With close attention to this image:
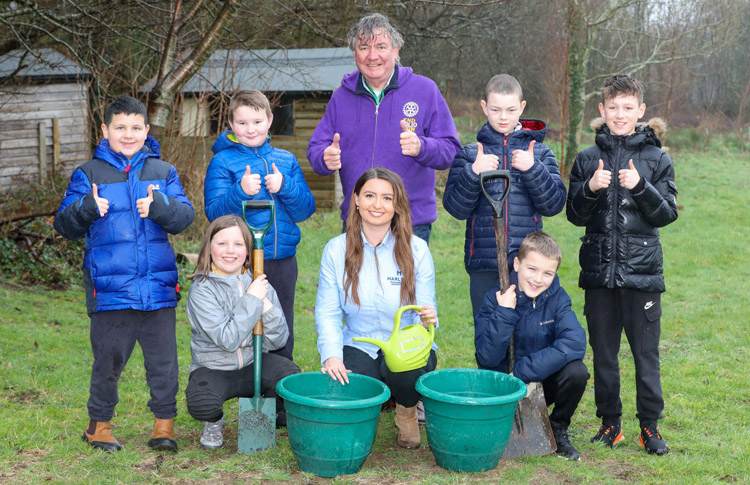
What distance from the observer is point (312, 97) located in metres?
13.1

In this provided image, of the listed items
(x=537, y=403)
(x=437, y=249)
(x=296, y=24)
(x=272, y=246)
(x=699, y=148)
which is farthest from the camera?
(x=699, y=148)

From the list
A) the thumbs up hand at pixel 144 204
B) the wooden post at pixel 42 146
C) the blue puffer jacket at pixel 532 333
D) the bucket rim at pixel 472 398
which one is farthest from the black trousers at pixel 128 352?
the wooden post at pixel 42 146

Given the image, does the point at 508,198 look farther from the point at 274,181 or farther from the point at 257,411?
the point at 257,411

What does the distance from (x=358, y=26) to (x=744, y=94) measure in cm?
2470

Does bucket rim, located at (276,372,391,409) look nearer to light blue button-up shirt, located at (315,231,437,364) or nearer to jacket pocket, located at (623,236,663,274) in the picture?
light blue button-up shirt, located at (315,231,437,364)

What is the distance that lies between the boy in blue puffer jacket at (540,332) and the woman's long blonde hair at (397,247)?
0.39 metres

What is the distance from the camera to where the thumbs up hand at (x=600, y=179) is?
344 cm

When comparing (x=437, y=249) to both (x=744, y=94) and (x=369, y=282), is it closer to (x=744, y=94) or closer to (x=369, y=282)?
(x=369, y=282)

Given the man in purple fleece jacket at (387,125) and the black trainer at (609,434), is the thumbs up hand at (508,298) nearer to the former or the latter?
the man in purple fleece jacket at (387,125)

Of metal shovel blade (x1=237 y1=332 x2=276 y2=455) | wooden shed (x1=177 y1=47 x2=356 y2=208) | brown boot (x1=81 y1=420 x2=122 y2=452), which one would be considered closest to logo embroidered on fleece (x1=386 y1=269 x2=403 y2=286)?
metal shovel blade (x1=237 y1=332 x2=276 y2=455)

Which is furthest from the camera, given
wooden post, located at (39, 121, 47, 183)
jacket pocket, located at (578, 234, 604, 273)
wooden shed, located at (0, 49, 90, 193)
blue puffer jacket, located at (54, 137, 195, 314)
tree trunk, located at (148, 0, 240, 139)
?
wooden post, located at (39, 121, 47, 183)

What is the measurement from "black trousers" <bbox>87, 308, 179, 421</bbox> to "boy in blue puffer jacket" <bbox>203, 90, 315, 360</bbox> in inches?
23.4

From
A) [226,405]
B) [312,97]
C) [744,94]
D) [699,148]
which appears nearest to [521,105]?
[226,405]

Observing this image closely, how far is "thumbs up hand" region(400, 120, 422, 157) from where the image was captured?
365 cm
